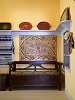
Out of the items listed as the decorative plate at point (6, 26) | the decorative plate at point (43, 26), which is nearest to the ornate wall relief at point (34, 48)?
the decorative plate at point (43, 26)

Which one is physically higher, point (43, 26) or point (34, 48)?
point (43, 26)

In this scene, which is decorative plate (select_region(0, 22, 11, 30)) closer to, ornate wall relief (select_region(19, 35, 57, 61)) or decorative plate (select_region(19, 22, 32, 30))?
decorative plate (select_region(19, 22, 32, 30))

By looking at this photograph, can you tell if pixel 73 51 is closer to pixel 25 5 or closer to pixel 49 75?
pixel 49 75

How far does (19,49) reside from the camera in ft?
18.6

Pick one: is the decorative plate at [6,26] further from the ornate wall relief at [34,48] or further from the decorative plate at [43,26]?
the decorative plate at [43,26]

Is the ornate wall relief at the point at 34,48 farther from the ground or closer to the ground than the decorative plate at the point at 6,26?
closer to the ground

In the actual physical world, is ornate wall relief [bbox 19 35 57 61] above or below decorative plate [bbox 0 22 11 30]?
below

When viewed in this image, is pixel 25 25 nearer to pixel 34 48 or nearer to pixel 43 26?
pixel 43 26

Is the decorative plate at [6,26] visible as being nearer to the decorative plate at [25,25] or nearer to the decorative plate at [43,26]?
the decorative plate at [25,25]

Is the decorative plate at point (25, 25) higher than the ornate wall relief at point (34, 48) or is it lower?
higher

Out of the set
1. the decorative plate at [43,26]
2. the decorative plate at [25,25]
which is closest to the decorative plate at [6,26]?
the decorative plate at [25,25]

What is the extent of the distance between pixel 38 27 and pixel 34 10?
59cm

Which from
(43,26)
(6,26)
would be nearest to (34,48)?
(43,26)

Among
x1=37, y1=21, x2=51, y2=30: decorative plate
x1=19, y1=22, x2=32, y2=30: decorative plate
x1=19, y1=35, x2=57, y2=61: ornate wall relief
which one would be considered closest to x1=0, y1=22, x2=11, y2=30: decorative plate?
x1=19, y1=22, x2=32, y2=30: decorative plate
